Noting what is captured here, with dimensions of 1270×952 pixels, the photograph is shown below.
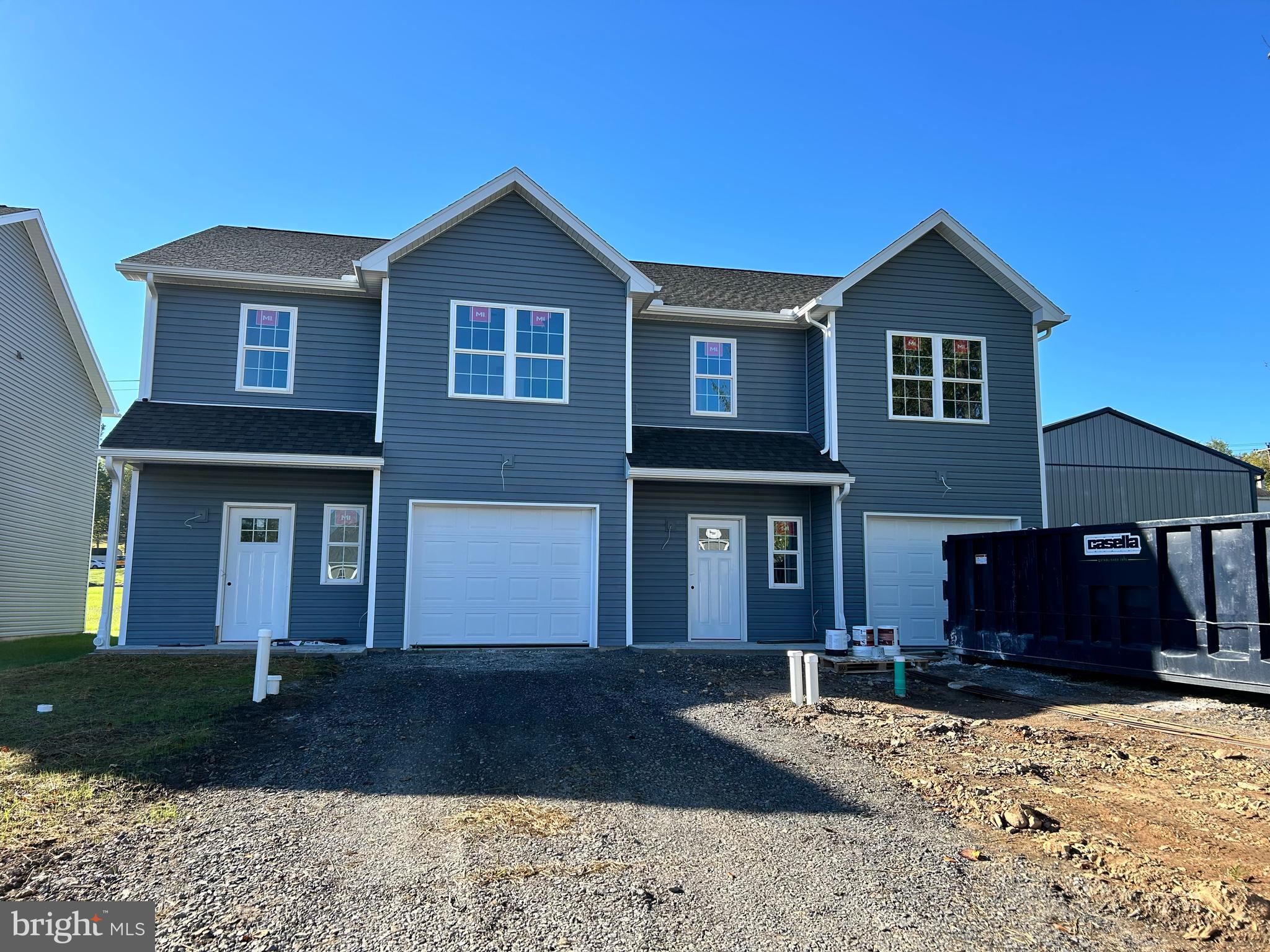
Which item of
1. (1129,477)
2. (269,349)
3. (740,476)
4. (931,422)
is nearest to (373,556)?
(269,349)

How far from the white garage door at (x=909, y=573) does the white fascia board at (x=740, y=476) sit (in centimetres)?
132

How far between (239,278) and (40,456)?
6.31 metres

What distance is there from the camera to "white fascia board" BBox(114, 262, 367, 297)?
13.1 m

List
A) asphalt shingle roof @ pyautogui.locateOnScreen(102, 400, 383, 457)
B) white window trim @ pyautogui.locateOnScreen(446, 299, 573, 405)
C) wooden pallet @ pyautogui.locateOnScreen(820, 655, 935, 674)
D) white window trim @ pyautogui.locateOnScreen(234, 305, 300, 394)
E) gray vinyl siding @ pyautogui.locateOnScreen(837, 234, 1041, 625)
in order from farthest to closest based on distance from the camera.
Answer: gray vinyl siding @ pyautogui.locateOnScreen(837, 234, 1041, 625) < white window trim @ pyautogui.locateOnScreen(234, 305, 300, 394) < white window trim @ pyautogui.locateOnScreen(446, 299, 573, 405) < asphalt shingle roof @ pyautogui.locateOnScreen(102, 400, 383, 457) < wooden pallet @ pyautogui.locateOnScreen(820, 655, 935, 674)

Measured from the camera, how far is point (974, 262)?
15320 mm

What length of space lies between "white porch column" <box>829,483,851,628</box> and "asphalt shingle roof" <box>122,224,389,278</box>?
9010mm

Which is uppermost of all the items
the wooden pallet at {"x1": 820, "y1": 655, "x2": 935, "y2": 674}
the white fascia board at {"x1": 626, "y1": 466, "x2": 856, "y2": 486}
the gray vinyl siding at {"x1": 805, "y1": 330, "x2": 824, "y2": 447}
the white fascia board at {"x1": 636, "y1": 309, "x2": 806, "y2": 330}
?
the white fascia board at {"x1": 636, "y1": 309, "x2": 806, "y2": 330}

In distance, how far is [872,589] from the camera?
1438 cm

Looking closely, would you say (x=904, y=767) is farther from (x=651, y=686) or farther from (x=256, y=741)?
(x=256, y=741)

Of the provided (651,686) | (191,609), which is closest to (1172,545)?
(651,686)

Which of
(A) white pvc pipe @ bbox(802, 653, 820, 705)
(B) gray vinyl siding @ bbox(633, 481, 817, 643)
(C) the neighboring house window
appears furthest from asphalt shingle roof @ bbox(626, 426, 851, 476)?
(A) white pvc pipe @ bbox(802, 653, 820, 705)

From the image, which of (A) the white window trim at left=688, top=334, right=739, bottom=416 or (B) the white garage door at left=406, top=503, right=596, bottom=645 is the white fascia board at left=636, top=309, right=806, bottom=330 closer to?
A: (A) the white window trim at left=688, top=334, right=739, bottom=416

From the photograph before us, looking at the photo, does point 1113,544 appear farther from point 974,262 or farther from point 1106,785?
point 974,262

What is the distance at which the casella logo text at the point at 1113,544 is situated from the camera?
9.56m
